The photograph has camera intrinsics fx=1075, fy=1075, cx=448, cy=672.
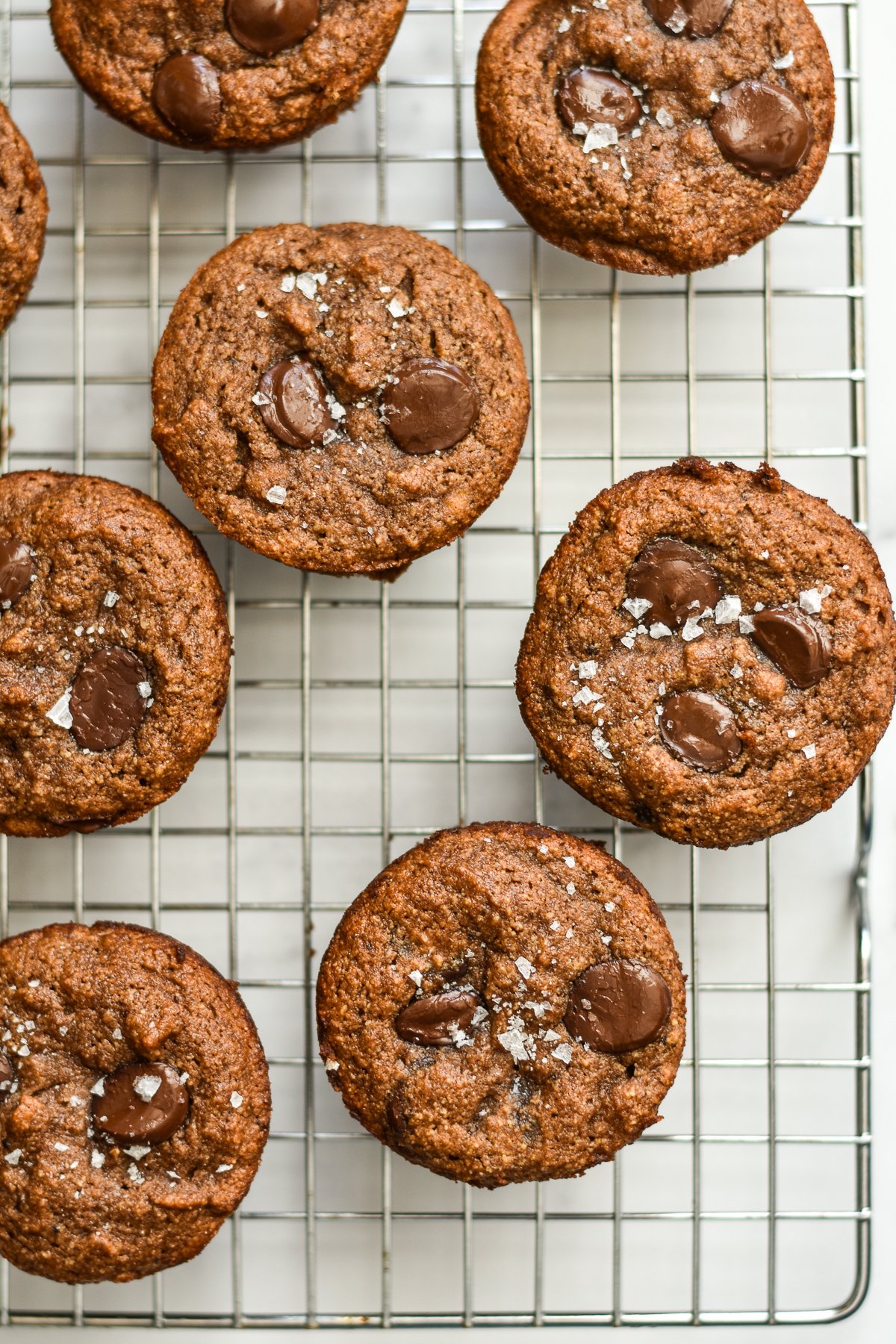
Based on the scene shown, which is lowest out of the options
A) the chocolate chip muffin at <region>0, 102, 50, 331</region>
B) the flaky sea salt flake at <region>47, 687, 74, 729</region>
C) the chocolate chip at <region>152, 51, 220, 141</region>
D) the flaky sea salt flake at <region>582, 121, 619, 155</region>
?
the flaky sea salt flake at <region>47, 687, 74, 729</region>

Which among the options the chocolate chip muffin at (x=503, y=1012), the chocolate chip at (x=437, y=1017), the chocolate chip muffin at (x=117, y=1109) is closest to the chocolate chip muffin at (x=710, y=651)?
the chocolate chip muffin at (x=503, y=1012)

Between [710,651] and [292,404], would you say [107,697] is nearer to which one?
[292,404]

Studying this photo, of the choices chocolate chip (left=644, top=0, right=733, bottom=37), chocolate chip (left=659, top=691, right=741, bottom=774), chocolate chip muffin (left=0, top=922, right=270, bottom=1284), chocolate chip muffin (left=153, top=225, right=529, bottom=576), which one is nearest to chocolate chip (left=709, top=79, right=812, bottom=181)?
chocolate chip (left=644, top=0, right=733, bottom=37)

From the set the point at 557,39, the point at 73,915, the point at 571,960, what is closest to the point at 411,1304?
the point at 571,960

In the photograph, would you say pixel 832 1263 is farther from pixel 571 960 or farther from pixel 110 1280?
pixel 110 1280

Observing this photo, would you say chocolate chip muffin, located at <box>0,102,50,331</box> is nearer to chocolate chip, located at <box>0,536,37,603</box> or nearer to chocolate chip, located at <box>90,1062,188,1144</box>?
chocolate chip, located at <box>0,536,37,603</box>

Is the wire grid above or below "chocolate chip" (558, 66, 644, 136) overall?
below

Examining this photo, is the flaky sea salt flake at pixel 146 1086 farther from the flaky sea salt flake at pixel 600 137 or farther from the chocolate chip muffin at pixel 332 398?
the flaky sea salt flake at pixel 600 137
